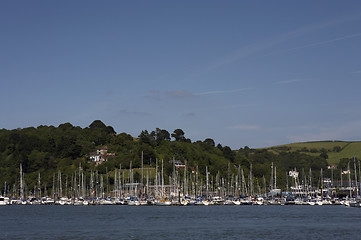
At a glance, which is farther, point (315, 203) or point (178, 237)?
point (315, 203)

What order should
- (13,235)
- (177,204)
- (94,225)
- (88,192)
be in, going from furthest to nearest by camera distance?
1. (88,192)
2. (177,204)
3. (94,225)
4. (13,235)

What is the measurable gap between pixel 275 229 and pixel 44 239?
32.6 metres

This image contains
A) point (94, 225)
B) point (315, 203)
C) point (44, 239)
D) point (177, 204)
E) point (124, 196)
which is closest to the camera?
point (44, 239)

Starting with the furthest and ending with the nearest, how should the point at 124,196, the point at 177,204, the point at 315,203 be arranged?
the point at 124,196, the point at 315,203, the point at 177,204

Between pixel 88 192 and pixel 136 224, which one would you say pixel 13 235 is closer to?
pixel 136 224

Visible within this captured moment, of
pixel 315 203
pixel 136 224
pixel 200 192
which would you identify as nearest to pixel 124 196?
pixel 200 192

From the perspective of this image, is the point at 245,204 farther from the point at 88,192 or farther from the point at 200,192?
the point at 88,192

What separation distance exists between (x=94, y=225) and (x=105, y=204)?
88834 mm

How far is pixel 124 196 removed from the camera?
→ 602 ft

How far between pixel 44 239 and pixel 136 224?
2389 centimetres

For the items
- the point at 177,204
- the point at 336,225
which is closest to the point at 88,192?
the point at 177,204

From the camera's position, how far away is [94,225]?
81.8 meters

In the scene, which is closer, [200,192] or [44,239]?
[44,239]

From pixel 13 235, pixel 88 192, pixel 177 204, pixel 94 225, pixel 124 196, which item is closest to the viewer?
pixel 13 235
